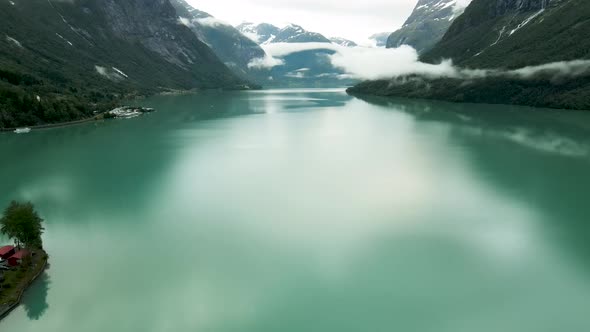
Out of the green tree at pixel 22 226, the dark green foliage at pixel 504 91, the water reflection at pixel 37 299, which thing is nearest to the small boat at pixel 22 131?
the green tree at pixel 22 226

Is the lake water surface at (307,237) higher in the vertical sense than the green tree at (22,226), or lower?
lower

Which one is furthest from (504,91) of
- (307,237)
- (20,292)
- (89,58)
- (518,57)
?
(89,58)

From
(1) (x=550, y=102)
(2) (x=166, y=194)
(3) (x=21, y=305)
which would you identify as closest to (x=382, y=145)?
(2) (x=166, y=194)

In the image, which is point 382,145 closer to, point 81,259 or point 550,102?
point 81,259

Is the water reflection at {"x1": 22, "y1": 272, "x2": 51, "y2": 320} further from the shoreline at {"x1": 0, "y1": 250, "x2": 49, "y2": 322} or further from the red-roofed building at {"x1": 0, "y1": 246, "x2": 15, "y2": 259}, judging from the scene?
the red-roofed building at {"x1": 0, "y1": 246, "x2": 15, "y2": 259}

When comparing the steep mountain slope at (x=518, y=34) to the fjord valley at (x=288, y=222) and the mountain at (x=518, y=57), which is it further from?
the fjord valley at (x=288, y=222)

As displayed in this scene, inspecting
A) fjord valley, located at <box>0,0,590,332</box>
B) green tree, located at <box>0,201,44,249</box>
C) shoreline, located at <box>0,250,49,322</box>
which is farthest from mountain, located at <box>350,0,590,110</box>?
shoreline, located at <box>0,250,49,322</box>

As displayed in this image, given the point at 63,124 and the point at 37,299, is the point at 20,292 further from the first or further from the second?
the point at 63,124
